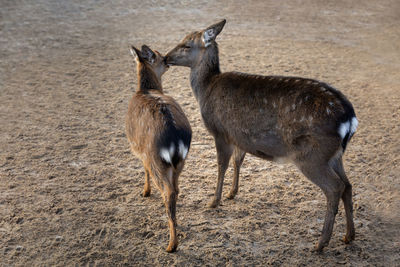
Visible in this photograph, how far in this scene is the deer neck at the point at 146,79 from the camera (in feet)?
17.1

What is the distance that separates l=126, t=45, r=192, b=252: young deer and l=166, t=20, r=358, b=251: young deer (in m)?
0.50

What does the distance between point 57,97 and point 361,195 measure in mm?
4783

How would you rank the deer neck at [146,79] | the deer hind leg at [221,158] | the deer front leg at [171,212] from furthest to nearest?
the deer neck at [146,79]
the deer hind leg at [221,158]
the deer front leg at [171,212]

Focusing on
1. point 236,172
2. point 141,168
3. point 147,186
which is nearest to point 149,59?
point 141,168

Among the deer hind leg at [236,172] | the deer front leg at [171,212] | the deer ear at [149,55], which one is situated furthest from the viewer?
the deer ear at [149,55]

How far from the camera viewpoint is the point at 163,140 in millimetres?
4102

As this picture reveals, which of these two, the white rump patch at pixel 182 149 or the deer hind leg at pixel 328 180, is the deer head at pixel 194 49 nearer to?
the white rump patch at pixel 182 149

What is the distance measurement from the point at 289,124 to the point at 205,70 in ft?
5.17

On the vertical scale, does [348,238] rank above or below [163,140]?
below

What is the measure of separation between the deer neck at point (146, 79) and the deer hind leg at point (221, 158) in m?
1.02

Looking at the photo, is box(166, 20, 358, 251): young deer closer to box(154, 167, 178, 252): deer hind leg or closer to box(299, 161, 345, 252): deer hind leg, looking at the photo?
box(299, 161, 345, 252): deer hind leg

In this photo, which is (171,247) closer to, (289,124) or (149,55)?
(289,124)

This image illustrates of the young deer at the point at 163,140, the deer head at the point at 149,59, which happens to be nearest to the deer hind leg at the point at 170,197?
the young deer at the point at 163,140

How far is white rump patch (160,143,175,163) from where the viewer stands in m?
4.07
